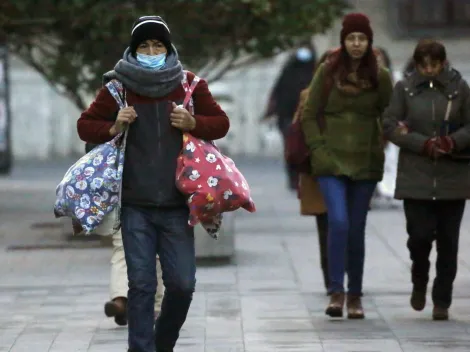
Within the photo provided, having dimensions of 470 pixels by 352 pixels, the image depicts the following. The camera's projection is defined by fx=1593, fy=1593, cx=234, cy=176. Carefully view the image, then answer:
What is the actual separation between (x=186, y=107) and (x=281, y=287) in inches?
150

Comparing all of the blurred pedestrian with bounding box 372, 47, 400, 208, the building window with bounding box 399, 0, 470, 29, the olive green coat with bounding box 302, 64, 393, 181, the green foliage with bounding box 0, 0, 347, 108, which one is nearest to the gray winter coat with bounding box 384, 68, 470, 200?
the olive green coat with bounding box 302, 64, 393, 181

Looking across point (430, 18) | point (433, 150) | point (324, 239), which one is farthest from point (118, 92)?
point (430, 18)

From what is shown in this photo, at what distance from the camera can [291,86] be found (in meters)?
19.5

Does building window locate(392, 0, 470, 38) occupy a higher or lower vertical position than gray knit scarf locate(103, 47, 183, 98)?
lower

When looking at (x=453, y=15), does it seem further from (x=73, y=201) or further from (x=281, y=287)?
(x=73, y=201)

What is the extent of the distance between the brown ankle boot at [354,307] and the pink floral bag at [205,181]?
2200 mm

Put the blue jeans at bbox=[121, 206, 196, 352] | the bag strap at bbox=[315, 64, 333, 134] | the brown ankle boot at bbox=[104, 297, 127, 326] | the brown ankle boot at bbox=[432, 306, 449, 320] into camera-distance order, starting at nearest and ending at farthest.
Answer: the blue jeans at bbox=[121, 206, 196, 352]
the brown ankle boot at bbox=[104, 297, 127, 326]
the brown ankle boot at bbox=[432, 306, 449, 320]
the bag strap at bbox=[315, 64, 333, 134]

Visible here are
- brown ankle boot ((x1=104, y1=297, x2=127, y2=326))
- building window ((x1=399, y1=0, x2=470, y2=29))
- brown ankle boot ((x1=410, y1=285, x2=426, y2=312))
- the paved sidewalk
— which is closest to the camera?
the paved sidewalk

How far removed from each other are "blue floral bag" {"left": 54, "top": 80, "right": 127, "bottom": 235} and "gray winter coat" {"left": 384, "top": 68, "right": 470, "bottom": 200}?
223cm

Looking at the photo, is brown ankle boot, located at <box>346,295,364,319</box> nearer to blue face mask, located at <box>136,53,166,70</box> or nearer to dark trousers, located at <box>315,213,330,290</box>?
dark trousers, located at <box>315,213,330,290</box>

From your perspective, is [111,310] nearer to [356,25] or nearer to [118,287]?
[118,287]

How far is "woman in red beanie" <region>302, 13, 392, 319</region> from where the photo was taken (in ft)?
29.6

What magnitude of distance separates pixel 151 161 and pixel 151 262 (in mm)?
445

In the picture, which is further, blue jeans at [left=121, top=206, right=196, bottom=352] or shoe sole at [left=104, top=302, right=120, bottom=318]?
shoe sole at [left=104, top=302, right=120, bottom=318]
